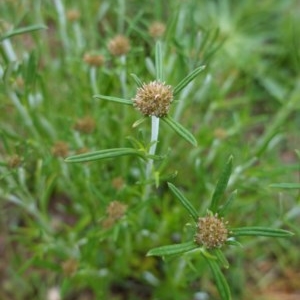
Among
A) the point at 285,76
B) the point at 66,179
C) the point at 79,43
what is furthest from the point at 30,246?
the point at 285,76

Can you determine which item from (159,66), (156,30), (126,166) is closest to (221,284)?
(159,66)

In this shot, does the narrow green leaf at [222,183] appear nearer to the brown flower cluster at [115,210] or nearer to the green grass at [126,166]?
the green grass at [126,166]

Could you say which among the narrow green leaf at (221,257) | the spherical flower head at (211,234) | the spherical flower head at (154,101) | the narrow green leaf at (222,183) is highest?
the spherical flower head at (154,101)

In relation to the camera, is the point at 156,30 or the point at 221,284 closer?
the point at 221,284

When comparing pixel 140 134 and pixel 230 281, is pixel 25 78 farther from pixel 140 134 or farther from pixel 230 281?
pixel 230 281

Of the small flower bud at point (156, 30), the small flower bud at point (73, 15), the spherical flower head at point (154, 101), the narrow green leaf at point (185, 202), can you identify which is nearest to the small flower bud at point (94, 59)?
the small flower bud at point (156, 30)

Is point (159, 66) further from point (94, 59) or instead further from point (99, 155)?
A: point (94, 59)
